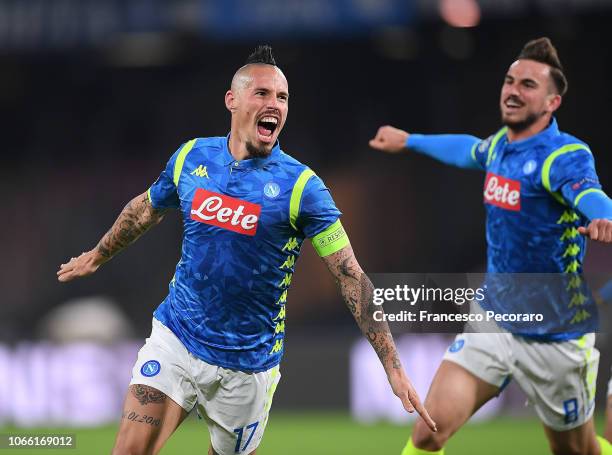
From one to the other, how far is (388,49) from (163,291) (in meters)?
4.64

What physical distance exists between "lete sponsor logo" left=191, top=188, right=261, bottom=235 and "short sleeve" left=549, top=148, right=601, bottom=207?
168 cm

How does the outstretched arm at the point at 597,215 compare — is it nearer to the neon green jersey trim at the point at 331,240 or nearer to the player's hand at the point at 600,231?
the player's hand at the point at 600,231

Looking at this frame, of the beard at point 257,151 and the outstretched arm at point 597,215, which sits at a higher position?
the beard at point 257,151

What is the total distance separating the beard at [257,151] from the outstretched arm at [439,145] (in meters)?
1.51

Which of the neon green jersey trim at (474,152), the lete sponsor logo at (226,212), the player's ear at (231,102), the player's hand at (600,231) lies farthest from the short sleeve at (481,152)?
the lete sponsor logo at (226,212)

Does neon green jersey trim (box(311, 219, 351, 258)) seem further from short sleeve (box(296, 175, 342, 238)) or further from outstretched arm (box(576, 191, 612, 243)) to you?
outstretched arm (box(576, 191, 612, 243))

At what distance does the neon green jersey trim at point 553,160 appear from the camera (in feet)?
20.4

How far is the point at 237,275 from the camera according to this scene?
5.53m

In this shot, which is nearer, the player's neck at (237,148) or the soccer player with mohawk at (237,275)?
the soccer player with mohawk at (237,275)

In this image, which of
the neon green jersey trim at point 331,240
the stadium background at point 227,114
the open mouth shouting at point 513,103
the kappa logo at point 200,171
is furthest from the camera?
the stadium background at point 227,114

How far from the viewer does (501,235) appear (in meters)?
6.41

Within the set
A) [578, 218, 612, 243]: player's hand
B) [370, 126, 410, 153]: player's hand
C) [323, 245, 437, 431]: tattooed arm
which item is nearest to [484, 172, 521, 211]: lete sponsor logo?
[370, 126, 410, 153]: player's hand

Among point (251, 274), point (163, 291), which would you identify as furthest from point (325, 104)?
point (251, 274)

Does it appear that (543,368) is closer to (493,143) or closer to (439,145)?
(493,143)
